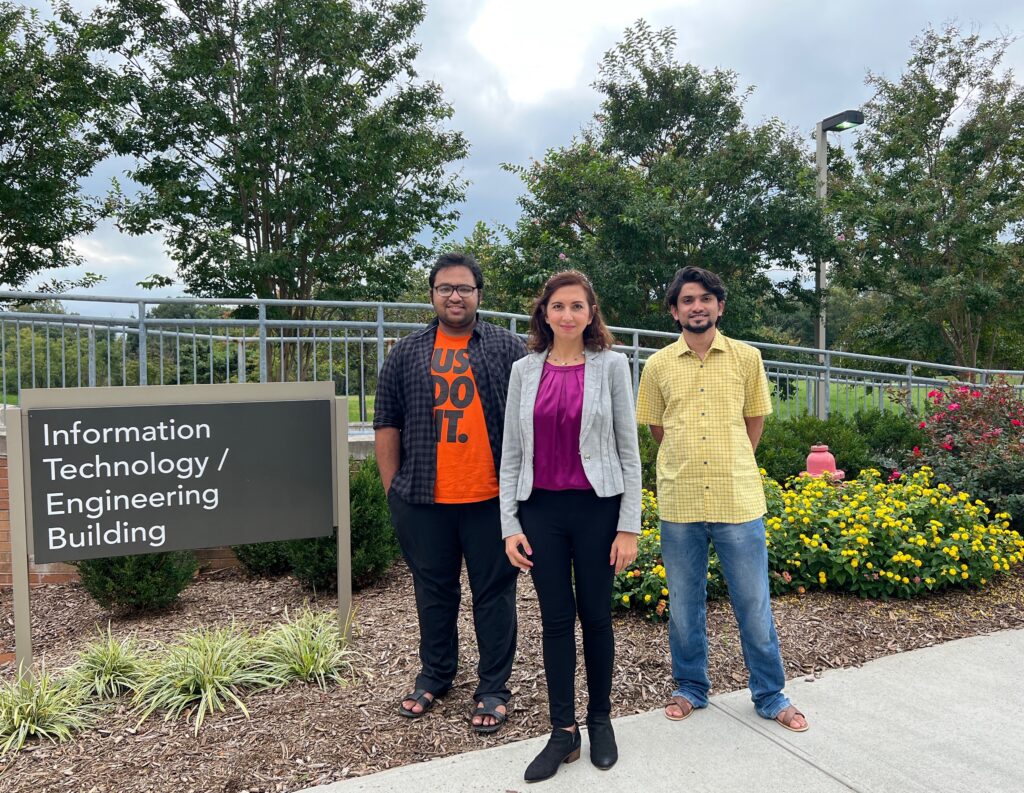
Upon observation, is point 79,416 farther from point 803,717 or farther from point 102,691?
point 803,717

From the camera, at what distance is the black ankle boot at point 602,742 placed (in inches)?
105

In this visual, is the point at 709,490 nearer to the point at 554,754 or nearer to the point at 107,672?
the point at 554,754

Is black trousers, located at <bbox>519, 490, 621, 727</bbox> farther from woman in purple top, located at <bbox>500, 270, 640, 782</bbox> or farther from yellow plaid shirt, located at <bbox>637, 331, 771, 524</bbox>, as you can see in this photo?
yellow plaid shirt, located at <bbox>637, 331, 771, 524</bbox>

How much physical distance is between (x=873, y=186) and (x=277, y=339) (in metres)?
13.2

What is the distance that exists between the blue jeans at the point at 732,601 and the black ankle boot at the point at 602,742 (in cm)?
51

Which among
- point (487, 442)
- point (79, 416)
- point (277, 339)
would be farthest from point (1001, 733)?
point (277, 339)

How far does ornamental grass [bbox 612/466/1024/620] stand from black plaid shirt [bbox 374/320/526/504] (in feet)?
5.26

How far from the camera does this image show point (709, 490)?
2879 millimetres

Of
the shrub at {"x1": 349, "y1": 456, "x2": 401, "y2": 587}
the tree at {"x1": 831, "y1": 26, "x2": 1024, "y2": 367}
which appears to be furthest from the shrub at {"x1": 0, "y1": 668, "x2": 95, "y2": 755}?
the tree at {"x1": 831, "y1": 26, "x2": 1024, "y2": 367}

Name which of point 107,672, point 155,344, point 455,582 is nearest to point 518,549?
point 455,582

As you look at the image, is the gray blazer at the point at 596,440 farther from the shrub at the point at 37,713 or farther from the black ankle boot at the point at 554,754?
the shrub at the point at 37,713

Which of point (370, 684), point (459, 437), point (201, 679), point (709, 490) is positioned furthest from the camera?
point (370, 684)

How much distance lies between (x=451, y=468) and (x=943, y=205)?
1456cm

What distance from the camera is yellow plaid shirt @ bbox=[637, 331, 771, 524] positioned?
2.88 m
